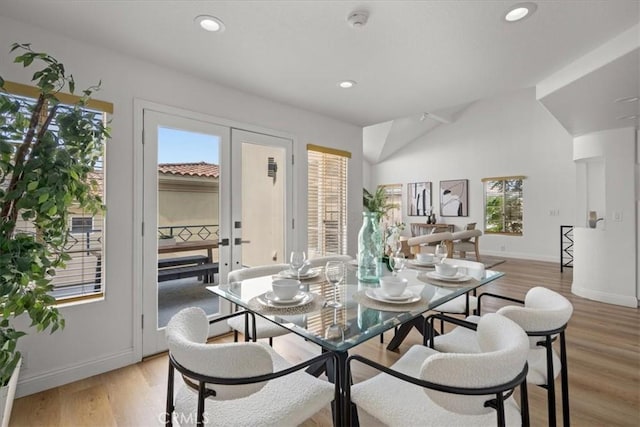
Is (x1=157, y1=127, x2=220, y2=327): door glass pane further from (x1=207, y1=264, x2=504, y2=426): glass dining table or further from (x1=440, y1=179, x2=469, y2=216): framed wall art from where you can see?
(x1=440, y1=179, x2=469, y2=216): framed wall art

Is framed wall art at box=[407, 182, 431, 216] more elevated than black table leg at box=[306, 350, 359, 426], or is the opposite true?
framed wall art at box=[407, 182, 431, 216]

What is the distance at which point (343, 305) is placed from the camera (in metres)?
1.51

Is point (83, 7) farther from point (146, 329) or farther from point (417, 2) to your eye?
point (146, 329)

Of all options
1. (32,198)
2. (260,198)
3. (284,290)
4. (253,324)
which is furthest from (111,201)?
(284,290)

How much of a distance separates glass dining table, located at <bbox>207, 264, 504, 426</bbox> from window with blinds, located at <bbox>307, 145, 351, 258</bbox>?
1761 millimetres

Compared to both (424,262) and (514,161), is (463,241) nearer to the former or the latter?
(514,161)

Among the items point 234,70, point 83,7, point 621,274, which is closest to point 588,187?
point 621,274

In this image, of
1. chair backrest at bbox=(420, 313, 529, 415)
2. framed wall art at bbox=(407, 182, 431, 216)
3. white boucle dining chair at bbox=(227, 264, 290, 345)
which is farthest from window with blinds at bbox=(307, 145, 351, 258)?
framed wall art at bbox=(407, 182, 431, 216)

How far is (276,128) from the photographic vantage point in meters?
3.36

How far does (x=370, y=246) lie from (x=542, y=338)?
1042 mm

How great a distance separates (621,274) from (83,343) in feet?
19.1

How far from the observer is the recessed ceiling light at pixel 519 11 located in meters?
1.76

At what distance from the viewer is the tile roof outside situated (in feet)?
8.50

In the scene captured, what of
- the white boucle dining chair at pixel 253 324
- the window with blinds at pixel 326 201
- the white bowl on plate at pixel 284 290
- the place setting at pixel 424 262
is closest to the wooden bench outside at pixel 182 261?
the white boucle dining chair at pixel 253 324
